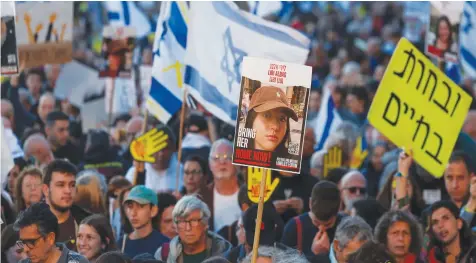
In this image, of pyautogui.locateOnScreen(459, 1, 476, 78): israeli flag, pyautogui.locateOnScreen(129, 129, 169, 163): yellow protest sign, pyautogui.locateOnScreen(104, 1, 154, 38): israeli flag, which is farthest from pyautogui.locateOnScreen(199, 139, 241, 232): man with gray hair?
pyautogui.locateOnScreen(104, 1, 154, 38): israeli flag

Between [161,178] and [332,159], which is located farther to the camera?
[332,159]

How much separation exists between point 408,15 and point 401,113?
1591cm

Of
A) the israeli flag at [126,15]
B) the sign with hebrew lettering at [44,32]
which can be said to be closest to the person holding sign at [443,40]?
the sign with hebrew lettering at [44,32]

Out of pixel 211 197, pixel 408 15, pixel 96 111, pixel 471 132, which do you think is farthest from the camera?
pixel 408 15

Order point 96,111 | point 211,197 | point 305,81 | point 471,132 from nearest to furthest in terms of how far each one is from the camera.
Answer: point 305,81 → point 211,197 → point 471,132 → point 96,111

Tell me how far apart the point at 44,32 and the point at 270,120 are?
22.2 ft

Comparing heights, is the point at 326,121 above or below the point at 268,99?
below

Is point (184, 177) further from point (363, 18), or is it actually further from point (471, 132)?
point (363, 18)

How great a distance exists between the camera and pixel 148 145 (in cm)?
1237

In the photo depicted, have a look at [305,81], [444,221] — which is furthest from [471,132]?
[305,81]

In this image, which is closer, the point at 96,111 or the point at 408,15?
the point at 96,111

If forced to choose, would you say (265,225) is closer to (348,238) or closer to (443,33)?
(348,238)

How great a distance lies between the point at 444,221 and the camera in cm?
994

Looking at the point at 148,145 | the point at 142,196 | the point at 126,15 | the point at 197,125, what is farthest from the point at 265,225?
the point at 126,15
